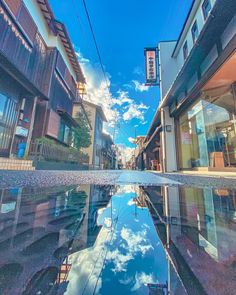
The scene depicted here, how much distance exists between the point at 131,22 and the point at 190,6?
4.76 meters

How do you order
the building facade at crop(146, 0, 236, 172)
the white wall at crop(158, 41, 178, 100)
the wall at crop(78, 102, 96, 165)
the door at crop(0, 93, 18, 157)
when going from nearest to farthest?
the building facade at crop(146, 0, 236, 172) < the door at crop(0, 93, 18, 157) < the white wall at crop(158, 41, 178, 100) < the wall at crop(78, 102, 96, 165)

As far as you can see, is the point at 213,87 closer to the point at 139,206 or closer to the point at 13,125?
the point at 139,206

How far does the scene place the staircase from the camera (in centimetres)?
461

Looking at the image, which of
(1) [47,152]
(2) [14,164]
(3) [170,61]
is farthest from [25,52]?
(3) [170,61]

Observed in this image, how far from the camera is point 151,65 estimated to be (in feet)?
29.9

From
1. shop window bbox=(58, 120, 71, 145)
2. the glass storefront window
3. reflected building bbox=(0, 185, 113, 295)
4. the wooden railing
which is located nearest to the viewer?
reflected building bbox=(0, 185, 113, 295)

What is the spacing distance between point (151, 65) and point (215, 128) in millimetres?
5925


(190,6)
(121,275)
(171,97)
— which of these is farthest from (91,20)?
(121,275)

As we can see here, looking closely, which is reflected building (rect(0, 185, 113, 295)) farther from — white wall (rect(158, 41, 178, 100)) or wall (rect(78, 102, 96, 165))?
wall (rect(78, 102, 96, 165))

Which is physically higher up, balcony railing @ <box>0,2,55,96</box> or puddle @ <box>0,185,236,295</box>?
balcony railing @ <box>0,2,55,96</box>

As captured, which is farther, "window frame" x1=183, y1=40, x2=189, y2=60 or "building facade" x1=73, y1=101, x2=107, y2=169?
"building facade" x1=73, y1=101, x2=107, y2=169

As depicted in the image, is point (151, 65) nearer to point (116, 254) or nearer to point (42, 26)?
point (42, 26)

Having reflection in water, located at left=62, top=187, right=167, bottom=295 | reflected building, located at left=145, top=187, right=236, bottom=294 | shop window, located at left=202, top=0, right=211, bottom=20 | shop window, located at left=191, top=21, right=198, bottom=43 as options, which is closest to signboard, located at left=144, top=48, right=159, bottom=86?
shop window, located at left=191, top=21, right=198, bottom=43

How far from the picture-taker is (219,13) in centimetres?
291
